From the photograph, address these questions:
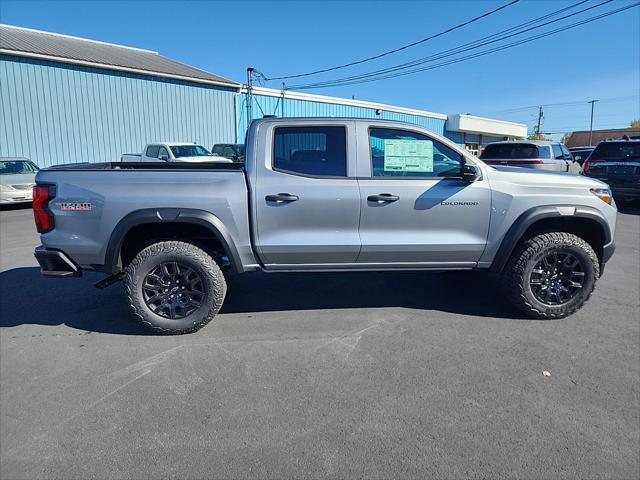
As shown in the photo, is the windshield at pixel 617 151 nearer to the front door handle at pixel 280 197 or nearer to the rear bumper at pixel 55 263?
the front door handle at pixel 280 197

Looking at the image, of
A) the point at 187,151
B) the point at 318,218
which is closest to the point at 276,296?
the point at 318,218

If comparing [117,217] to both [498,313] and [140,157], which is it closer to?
[498,313]

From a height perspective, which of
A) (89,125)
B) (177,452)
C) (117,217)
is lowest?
(177,452)

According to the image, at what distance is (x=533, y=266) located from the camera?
4043mm

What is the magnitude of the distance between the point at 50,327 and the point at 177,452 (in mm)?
2522

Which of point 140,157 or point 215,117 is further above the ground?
point 215,117

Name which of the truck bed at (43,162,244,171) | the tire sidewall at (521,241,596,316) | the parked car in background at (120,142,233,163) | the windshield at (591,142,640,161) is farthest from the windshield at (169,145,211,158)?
the tire sidewall at (521,241,596,316)

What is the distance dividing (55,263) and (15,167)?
11948mm

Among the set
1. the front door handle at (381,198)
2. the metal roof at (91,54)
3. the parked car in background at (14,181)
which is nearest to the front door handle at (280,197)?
the front door handle at (381,198)

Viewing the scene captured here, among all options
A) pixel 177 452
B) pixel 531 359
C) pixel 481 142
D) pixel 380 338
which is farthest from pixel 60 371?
pixel 481 142

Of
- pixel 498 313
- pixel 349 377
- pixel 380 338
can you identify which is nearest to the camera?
pixel 349 377

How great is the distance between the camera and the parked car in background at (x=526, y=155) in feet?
38.2

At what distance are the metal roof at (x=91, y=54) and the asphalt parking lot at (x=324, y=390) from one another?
16.2 metres

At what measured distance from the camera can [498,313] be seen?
4.34 m
